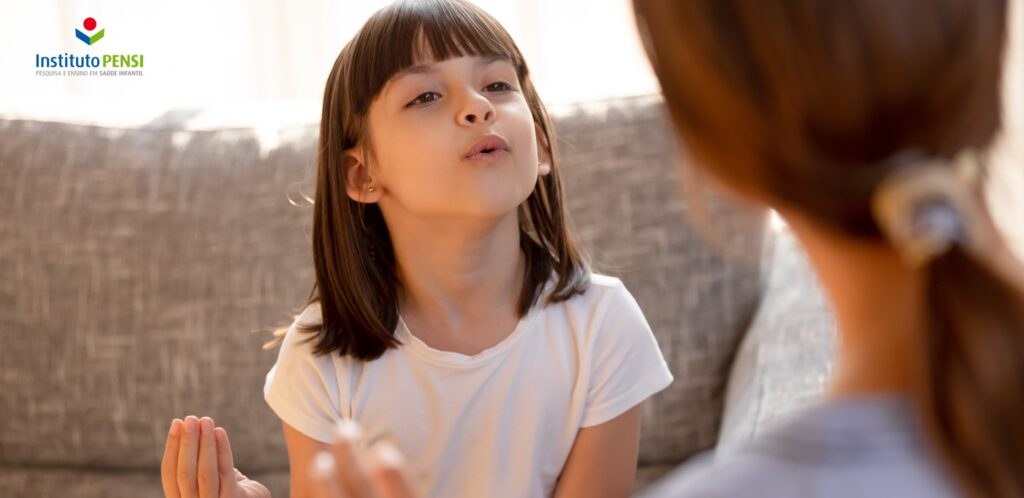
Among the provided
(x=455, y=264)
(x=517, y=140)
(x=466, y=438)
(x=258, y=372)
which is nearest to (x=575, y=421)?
(x=466, y=438)

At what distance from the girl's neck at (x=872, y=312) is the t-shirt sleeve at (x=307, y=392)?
2.97 ft

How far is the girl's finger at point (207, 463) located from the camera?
4.56 feet

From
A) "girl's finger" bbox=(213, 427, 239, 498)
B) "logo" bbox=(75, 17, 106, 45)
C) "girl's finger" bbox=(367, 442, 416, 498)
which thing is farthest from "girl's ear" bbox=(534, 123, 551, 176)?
"logo" bbox=(75, 17, 106, 45)

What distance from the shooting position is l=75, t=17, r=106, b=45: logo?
2.57 metres

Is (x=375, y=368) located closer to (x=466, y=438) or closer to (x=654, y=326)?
(x=466, y=438)

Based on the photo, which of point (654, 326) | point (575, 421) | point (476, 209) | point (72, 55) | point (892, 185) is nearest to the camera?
point (892, 185)

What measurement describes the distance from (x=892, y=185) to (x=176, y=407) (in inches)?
58.4

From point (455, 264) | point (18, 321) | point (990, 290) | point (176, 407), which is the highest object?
point (990, 290)

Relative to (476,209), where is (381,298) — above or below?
below

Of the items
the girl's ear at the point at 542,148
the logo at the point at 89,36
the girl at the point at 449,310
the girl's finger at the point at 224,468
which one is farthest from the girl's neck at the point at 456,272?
the logo at the point at 89,36

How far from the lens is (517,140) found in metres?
1.49

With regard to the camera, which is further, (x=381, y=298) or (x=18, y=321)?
(x=18, y=321)

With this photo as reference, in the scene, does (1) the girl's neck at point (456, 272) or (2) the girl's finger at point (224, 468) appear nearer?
(2) the girl's finger at point (224, 468)

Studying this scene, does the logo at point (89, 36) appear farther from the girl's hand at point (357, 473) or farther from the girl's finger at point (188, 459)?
the girl's hand at point (357, 473)
